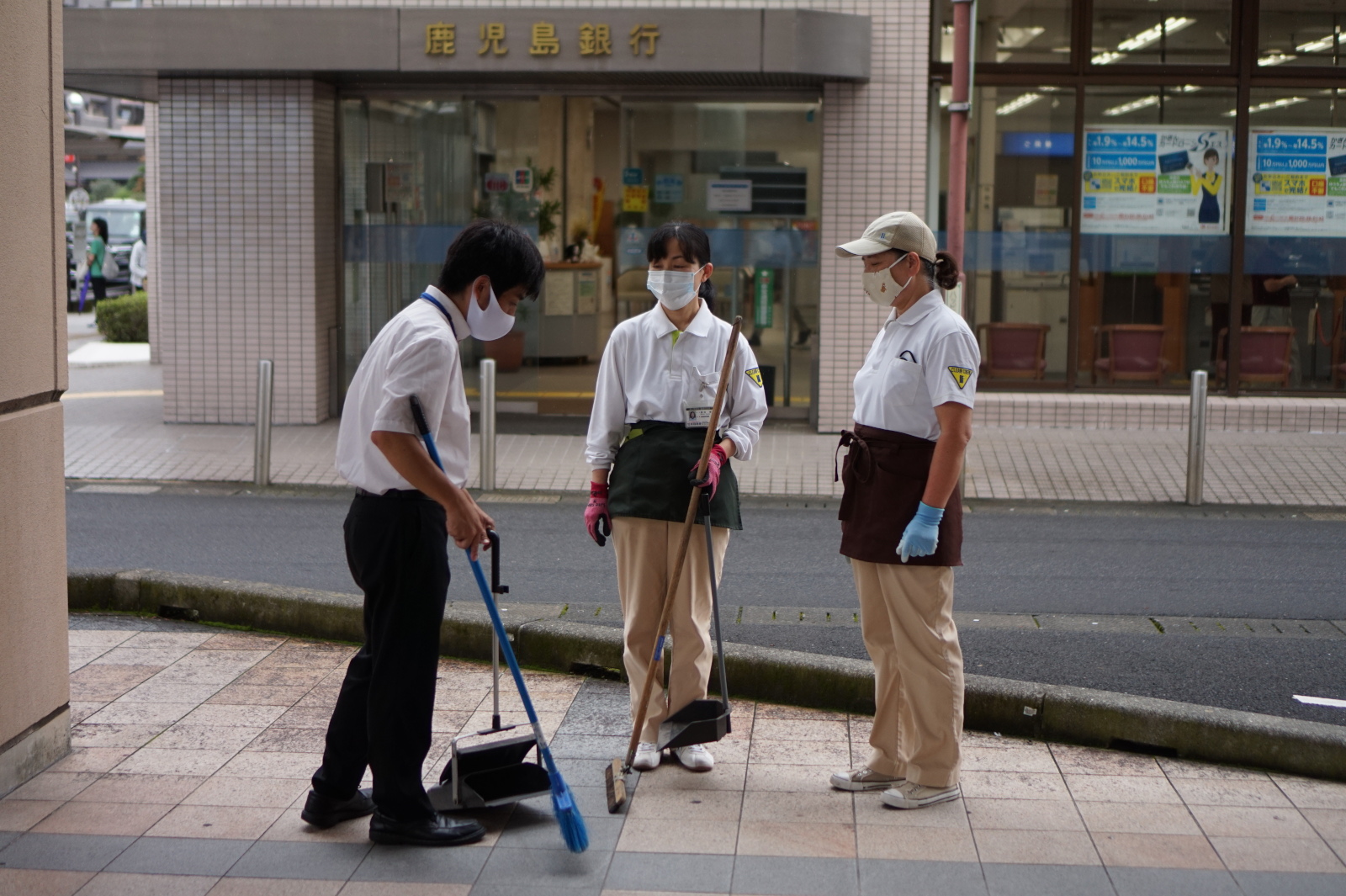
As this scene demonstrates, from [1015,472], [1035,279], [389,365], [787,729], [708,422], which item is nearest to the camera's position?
[389,365]

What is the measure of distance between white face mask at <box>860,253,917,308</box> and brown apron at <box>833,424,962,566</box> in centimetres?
43

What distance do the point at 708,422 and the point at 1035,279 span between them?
1001 cm

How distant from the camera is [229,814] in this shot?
4375mm

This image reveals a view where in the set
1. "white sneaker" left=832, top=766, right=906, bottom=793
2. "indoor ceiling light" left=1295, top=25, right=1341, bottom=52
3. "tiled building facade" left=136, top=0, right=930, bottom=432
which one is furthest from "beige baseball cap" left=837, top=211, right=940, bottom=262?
"indoor ceiling light" left=1295, top=25, right=1341, bottom=52

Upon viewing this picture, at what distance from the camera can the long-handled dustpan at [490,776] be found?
4.34 metres

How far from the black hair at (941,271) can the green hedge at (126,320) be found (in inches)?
806

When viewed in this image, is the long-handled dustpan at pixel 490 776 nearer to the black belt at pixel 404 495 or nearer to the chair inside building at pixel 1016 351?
the black belt at pixel 404 495

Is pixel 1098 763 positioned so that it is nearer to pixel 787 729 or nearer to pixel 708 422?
pixel 787 729

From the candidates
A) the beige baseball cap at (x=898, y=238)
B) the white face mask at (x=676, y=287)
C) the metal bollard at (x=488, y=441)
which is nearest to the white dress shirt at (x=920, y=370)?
the beige baseball cap at (x=898, y=238)

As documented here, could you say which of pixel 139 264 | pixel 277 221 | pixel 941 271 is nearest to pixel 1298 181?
pixel 277 221

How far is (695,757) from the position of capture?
4.83 metres

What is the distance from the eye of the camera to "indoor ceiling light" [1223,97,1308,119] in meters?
13.8

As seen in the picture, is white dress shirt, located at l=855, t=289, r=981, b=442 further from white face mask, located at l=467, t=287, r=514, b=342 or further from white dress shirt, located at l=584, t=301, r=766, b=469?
white face mask, located at l=467, t=287, r=514, b=342

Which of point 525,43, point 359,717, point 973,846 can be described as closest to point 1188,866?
point 973,846
